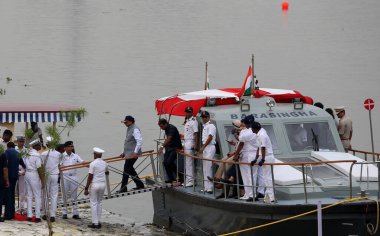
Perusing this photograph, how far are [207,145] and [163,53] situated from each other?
3302 centimetres

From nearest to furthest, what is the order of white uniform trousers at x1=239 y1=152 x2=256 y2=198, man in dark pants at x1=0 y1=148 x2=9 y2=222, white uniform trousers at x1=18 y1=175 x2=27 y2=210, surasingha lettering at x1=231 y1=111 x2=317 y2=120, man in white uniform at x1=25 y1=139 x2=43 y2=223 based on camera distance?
white uniform trousers at x1=239 y1=152 x2=256 y2=198
man in dark pants at x1=0 y1=148 x2=9 y2=222
man in white uniform at x1=25 y1=139 x2=43 y2=223
white uniform trousers at x1=18 y1=175 x2=27 y2=210
surasingha lettering at x1=231 y1=111 x2=317 y2=120

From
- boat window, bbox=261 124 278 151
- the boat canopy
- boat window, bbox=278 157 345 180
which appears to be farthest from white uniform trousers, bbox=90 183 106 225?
boat window, bbox=278 157 345 180

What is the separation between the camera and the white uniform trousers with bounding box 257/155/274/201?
17.4 m

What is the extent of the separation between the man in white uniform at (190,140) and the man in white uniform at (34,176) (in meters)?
3.33

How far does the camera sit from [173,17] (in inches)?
2495

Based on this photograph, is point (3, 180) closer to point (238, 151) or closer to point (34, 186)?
point (34, 186)

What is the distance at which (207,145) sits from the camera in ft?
64.0

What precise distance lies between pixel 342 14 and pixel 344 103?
26543 millimetres

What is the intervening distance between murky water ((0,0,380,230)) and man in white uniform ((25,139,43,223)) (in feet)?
22.6

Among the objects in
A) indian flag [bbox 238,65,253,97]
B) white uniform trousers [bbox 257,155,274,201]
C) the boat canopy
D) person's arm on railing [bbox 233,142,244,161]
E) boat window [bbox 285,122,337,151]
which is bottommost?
white uniform trousers [bbox 257,155,274,201]

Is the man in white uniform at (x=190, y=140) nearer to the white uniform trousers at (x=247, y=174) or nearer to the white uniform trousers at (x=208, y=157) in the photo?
the white uniform trousers at (x=208, y=157)

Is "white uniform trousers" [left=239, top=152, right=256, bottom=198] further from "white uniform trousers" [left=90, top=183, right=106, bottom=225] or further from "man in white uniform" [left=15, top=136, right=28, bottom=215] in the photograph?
"man in white uniform" [left=15, top=136, right=28, bottom=215]

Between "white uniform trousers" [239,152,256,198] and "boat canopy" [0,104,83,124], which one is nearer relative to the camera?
"white uniform trousers" [239,152,256,198]

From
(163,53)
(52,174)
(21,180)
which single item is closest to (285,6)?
(163,53)
